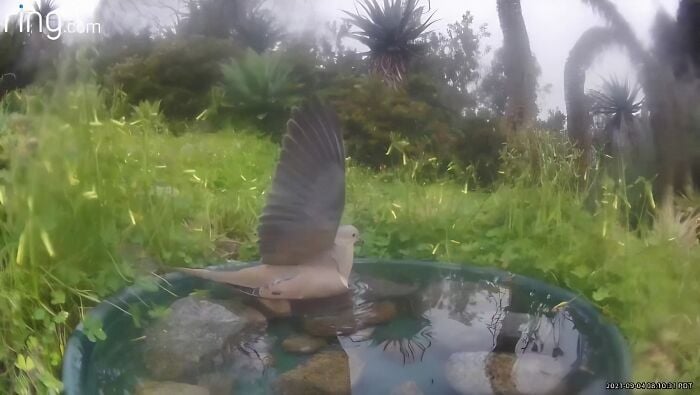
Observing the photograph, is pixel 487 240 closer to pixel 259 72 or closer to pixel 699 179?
pixel 699 179

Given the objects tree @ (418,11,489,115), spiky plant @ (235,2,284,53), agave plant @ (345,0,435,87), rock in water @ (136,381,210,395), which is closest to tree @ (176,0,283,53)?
spiky plant @ (235,2,284,53)

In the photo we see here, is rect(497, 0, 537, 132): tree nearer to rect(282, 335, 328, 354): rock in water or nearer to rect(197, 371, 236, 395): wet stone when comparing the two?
rect(282, 335, 328, 354): rock in water

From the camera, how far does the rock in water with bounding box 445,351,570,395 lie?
1.19m

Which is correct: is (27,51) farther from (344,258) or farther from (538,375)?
(538,375)

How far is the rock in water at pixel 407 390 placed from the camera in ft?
3.87

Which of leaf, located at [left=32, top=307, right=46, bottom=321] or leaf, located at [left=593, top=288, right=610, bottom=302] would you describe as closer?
leaf, located at [left=32, top=307, right=46, bottom=321]

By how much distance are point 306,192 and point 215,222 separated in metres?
0.19

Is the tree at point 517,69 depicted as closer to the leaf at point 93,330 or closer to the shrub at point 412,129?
the shrub at point 412,129

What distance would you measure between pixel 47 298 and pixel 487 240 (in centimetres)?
84

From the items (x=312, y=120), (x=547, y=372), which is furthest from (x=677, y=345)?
(x=312, y=120)

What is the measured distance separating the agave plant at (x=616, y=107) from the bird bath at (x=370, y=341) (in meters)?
0.34

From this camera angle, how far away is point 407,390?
1182 millimetres
